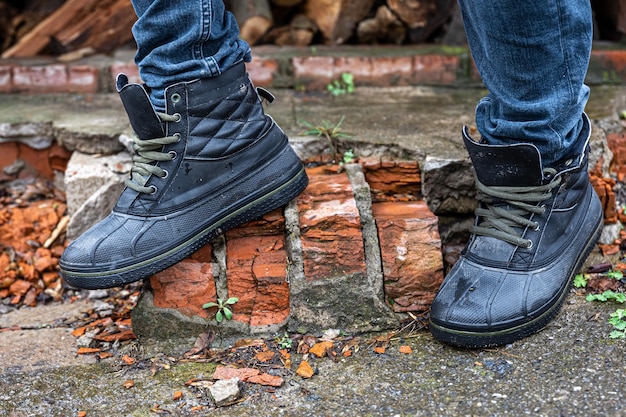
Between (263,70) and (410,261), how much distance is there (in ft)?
4.13

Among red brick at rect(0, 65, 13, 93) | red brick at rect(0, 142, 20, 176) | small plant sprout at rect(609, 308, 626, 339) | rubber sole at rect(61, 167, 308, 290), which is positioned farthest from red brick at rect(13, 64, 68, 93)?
small plant sprout at rect(609, 308, 626, 339)

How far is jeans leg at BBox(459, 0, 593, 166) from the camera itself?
1.38 meters

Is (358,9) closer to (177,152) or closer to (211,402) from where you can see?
(177,152)

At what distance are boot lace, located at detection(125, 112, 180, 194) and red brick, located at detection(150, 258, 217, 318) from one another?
0.70ft

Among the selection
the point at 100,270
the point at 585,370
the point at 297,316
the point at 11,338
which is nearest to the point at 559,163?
the point at 585,370

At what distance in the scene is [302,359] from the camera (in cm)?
156

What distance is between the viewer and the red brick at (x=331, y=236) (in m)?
1.66

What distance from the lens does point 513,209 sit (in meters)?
1.59

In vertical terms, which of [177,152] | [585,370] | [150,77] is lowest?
[585,370]

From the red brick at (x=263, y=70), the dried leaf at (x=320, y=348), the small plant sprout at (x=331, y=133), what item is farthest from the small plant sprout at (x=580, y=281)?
the red brick at (x=263, y=70)

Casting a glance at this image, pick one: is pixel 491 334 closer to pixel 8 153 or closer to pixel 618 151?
pixel 618 151

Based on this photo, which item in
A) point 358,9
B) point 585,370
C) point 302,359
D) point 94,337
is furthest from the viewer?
point 358,9

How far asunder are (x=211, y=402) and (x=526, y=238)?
0.78 meters

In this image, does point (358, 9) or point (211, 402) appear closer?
point (211, 402)
